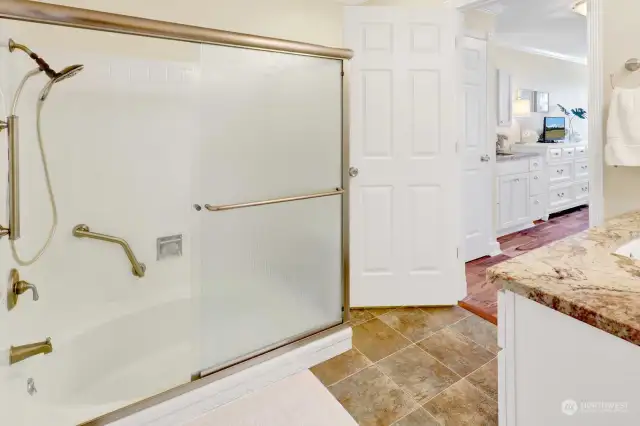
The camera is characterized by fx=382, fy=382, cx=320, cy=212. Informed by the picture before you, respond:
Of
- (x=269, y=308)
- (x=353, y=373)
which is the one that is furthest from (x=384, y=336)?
(x=269, y=308)

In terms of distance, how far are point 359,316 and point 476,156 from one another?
1.91 m

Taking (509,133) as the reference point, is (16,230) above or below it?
below

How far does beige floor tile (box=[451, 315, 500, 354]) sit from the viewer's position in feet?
7.01

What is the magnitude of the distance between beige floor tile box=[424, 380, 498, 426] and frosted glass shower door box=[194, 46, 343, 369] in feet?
2.30

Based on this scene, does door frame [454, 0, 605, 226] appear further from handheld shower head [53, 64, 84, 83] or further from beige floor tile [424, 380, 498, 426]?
handheld shower head [53, 64, 84, 83]

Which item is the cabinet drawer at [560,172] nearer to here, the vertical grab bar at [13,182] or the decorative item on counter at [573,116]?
the decorative item on counter at [573,116]

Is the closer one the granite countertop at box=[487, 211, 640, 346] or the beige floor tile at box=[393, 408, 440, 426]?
the granite countertop at box=[487, 211, 640, 346]

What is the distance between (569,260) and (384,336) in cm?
148

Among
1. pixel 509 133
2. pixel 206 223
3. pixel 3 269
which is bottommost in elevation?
pixel 3 269

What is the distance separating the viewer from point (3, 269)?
51.9 inches

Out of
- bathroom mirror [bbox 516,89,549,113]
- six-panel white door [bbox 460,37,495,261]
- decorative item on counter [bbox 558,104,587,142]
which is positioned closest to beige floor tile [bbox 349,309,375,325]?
six-panel white door [bbox 460,37,495,261]

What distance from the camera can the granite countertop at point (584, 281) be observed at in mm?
667

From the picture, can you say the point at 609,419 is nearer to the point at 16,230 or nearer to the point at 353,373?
the point at 353,373

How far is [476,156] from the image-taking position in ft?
11.4
